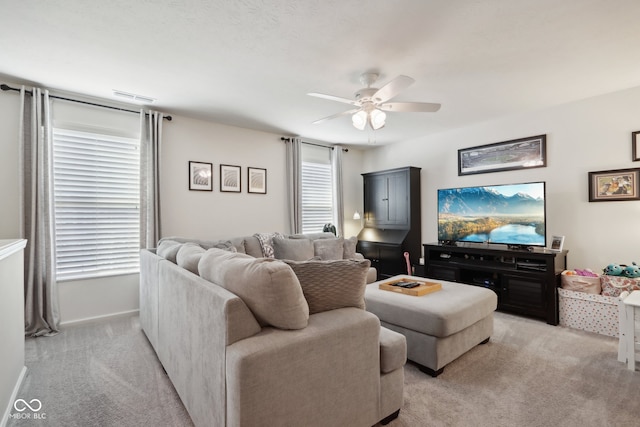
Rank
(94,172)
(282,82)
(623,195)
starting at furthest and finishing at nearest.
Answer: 1. (94,172)
2. (623,195)
3. (282,82)

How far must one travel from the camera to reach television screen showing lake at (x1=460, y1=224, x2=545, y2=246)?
3.62m

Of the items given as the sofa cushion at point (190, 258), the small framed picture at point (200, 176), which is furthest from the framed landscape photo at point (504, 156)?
the sofa cushion at point (190, 258)

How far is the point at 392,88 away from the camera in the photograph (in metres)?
2.43

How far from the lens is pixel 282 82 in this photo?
9.87 feet

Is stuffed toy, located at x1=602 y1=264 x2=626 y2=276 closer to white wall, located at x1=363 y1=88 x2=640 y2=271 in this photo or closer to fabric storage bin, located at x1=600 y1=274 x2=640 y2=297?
fabric storage bin, located at x1=600 y1=274 x2=640 y2=297

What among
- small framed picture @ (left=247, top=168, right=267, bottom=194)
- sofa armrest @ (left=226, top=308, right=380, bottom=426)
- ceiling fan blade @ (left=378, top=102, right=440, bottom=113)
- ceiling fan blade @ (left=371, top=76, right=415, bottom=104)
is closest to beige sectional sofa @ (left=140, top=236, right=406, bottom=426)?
sofa armrest @ (left=226, top=308, right=380, bottom=426)

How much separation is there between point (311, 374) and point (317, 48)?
2.31m

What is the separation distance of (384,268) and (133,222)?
3838mm

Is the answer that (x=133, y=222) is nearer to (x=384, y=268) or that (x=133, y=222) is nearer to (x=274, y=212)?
(x=274, y=212)

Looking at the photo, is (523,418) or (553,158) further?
(553,158)

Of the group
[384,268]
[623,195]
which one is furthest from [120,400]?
[623,195]

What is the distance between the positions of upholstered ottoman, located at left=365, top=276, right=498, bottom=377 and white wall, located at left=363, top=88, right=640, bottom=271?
185 centimetres

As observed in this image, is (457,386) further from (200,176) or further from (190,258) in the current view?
(200,176)

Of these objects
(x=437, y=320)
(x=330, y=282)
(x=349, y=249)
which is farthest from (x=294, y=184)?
(x=330, y=282)
